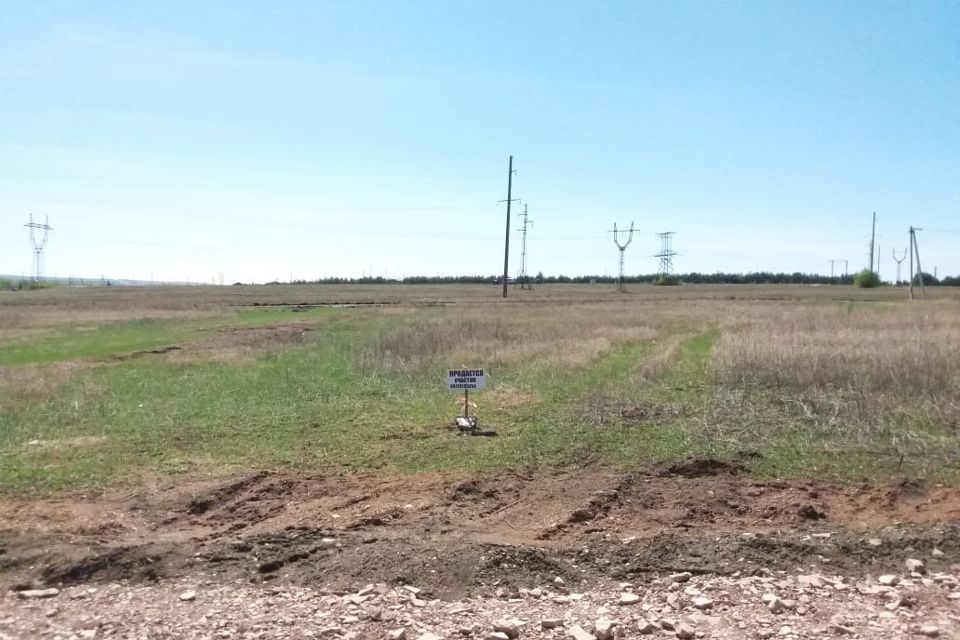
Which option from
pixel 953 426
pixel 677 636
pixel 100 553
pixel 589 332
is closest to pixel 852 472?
pixel 953 426

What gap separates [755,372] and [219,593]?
11708 mm

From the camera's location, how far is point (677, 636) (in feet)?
14.5

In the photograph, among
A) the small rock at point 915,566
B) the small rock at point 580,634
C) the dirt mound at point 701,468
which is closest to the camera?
the small rock at point 580,634

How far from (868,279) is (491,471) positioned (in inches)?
4319

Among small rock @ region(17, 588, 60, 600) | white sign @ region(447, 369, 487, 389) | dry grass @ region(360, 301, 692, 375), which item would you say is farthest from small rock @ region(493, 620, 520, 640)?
dry grass @ region(360, 301, 692, 375)

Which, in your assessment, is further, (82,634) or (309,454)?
(309,454)

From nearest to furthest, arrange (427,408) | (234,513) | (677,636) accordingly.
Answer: (677,636) → (234,513) → (427,408)

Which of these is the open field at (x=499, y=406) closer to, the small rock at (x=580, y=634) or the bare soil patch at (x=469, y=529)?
the bare soil patch at (x=469, y=529)

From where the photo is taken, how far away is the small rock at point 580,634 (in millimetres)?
4385

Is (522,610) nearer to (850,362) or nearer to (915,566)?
(915,566)

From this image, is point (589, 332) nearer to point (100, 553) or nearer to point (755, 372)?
point (755, 372)

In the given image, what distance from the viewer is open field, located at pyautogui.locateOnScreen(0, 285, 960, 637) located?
216 inches

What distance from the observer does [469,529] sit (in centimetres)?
628

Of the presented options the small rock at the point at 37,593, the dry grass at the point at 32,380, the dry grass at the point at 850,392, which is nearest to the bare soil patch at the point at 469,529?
the small rock at the point at 37,593
